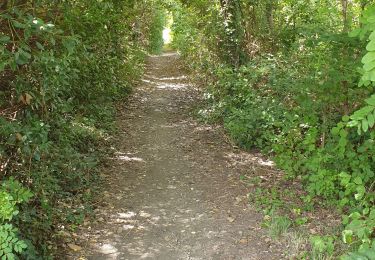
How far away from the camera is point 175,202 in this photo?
6125 mm

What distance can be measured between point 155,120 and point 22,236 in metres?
7.01

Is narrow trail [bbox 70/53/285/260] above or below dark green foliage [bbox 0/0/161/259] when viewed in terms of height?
below

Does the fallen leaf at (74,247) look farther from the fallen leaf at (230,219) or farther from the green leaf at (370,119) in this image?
Answer: the green leaf at (370,119)

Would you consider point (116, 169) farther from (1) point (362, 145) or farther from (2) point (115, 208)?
(1) point (362, 145)

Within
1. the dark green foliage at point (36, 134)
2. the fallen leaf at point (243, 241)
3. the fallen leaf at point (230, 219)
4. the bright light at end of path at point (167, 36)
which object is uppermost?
the dark green foliage at point (36, 134)

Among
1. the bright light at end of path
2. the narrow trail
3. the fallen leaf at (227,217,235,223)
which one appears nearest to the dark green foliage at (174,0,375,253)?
the narrow trail

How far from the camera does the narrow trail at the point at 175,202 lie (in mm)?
4914

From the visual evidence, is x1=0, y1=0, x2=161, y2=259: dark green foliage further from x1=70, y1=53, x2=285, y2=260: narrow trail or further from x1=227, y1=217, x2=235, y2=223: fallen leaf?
x1=227, y1=217, x2=235, y2=223: fallen leaf

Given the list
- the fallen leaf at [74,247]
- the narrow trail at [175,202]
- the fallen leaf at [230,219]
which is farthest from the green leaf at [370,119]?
the fallen leaf at [74,247]

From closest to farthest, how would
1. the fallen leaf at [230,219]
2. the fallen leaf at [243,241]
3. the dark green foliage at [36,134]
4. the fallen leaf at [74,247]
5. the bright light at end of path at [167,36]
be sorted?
the dark green foliage at [36,134] → the fallen leaf at [74,247] → the fallen leaf at [243,241] → the fallen leaf at [230,219] → the bright light at end of path at [167,36]

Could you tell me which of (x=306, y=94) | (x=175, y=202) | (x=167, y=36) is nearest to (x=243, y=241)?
(x=175, y=202)

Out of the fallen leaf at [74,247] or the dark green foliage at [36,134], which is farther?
the fallen leaf at [74,247]

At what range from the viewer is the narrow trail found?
193 inches

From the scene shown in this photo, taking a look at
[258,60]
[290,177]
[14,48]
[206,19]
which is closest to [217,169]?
[290,177]
